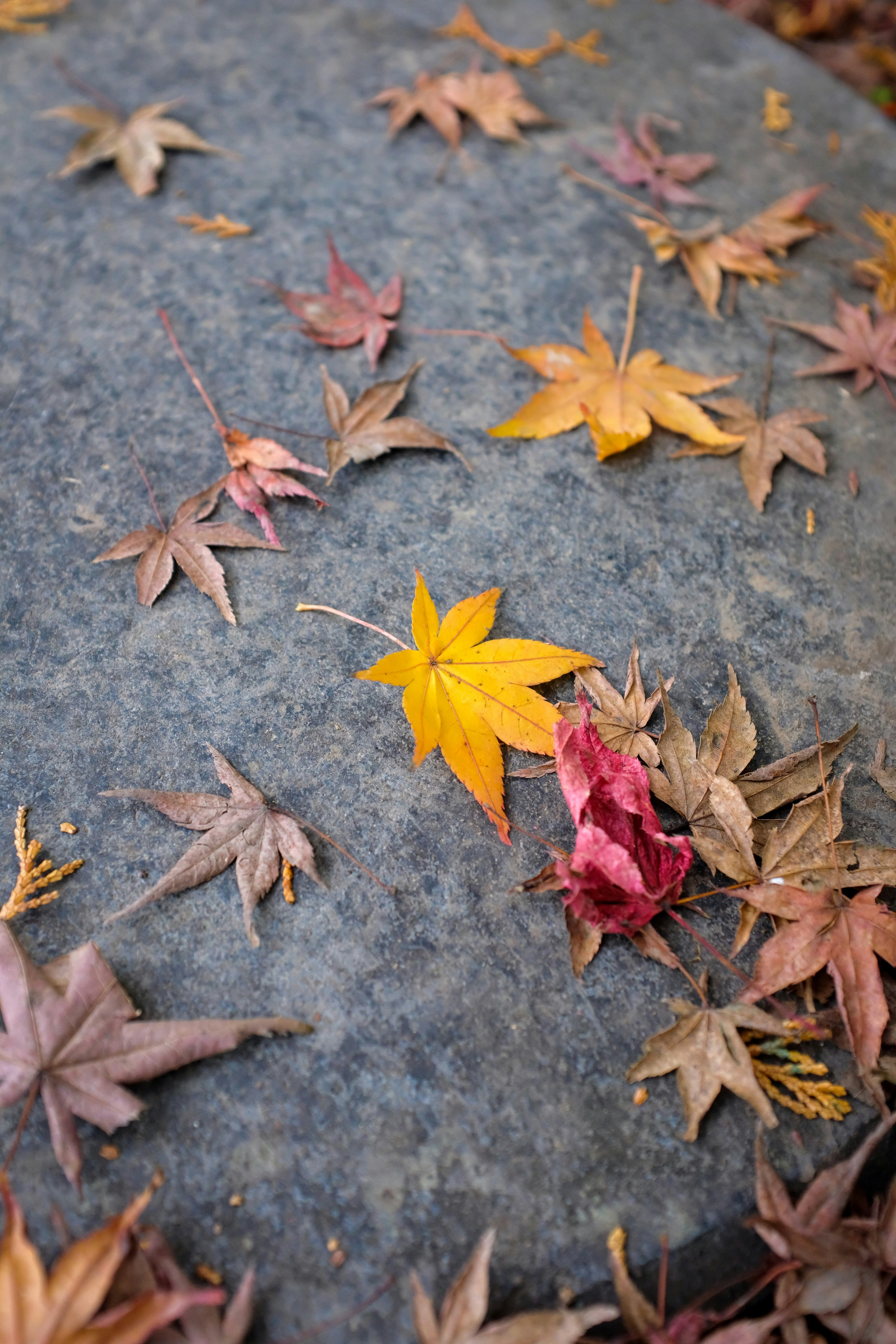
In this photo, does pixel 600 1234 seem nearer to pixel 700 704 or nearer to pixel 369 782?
pixel 369 782

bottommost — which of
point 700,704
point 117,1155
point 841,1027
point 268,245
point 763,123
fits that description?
point 117,1155

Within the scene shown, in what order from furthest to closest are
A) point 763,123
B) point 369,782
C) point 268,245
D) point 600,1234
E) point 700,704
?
1. point 763,123
2. point 268,245
3. point 700,704
4. point 369,782
5. point 600,1234

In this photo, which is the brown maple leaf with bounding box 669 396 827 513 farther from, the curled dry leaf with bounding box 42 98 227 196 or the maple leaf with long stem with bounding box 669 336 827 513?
the curled dry leaf with bounding box 42 98 227 196

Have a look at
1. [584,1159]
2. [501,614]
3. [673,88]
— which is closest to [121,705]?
[501,614]

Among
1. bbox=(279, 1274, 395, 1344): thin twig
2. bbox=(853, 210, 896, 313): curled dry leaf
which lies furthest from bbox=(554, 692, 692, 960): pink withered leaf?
bbox=(853, 210, 896, 313): curled dry leaf

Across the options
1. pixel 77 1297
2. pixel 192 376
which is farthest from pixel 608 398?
pixel 77 1297

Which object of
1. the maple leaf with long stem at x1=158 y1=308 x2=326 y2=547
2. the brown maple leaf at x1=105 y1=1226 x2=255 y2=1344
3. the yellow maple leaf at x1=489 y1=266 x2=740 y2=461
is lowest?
the brown maple leaf at x1=105 y1=1226 x2=255 y2=1344
